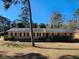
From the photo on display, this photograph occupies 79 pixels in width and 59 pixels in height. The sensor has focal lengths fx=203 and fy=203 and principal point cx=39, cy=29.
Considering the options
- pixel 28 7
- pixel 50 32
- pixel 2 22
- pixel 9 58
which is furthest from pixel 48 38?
pixel 2 22

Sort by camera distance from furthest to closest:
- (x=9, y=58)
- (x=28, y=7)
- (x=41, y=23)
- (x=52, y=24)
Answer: (x=41, y=23) → (x=52, y=24) → (x=28, y=7) → (x=9, y=58)

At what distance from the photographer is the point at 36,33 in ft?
161

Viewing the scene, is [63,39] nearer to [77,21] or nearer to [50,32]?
[50,32]

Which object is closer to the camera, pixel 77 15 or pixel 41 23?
pixel 77 15

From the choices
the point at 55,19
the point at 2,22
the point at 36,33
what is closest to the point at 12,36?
the point at 36,33

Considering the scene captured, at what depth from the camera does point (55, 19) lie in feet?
291

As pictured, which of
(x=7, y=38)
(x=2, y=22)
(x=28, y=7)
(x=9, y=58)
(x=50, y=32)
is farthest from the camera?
(x=2, y=22)

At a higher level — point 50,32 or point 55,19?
point 55,19

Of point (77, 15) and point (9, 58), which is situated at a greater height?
point (77, 15)

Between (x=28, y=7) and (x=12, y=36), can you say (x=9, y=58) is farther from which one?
(x=12, y=36)

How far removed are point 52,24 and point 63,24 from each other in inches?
290

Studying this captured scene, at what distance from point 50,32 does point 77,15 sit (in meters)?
30.3

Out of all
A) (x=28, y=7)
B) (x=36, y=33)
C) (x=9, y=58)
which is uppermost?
(x=28, y=7)

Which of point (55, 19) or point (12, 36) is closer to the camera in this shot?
point (12, 36)
